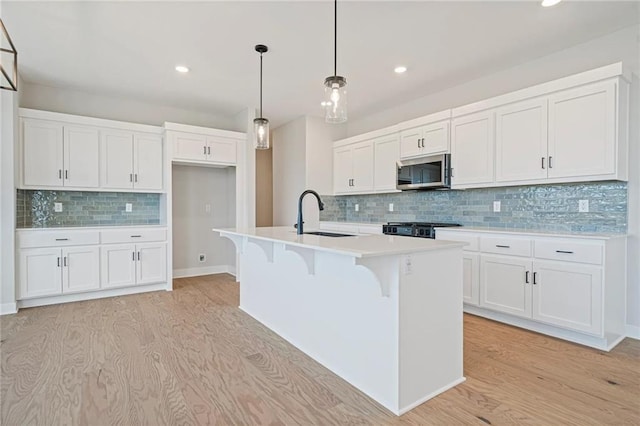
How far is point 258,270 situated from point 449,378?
1984 millimetres

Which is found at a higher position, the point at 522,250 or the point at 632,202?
the point at 632,202

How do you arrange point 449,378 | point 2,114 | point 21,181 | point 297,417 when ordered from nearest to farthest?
point 297,417, point 449,378, point 2,114, point 21,181

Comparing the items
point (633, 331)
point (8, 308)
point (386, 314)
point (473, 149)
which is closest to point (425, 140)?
point (473, 149)

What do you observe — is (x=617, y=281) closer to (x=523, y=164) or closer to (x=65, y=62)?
(x=523, y=164)

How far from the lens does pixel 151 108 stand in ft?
16.3

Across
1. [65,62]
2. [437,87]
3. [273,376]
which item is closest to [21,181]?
[65,62]

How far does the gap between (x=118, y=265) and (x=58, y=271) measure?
23.8 inches

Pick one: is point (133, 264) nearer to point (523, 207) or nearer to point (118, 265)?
point (118, 265)

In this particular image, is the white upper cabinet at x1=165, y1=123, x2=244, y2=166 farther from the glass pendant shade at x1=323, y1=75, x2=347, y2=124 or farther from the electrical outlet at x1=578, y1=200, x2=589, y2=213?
the electrical outlet at x1=578, y1=200, x2=589, y2=213

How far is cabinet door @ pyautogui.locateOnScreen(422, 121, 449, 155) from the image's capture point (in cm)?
405

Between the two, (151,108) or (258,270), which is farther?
(151,108)

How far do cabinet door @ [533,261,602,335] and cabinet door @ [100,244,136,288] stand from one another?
4545mm

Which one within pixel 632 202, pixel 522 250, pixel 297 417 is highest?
pixel 632 202

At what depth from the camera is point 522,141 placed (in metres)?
3.32
